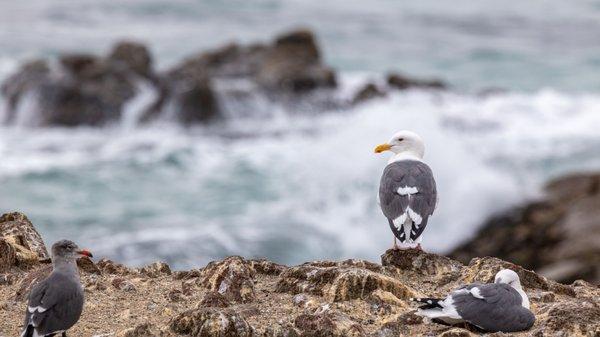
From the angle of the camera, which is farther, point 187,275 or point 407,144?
point 407,144

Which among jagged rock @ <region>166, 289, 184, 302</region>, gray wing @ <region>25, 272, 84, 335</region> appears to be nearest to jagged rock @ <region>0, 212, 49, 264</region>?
jagged rock @ <region>166, 289, 184, 302</region>

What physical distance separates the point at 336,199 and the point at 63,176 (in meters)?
6.27

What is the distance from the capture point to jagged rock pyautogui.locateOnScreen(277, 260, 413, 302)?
7.02 metres

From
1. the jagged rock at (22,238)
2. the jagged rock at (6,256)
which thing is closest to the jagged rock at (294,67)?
the jagged rock at (22,238)

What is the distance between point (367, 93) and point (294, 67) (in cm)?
224

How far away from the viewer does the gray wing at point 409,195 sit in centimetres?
782

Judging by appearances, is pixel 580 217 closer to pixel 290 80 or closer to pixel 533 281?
pixel 533 281

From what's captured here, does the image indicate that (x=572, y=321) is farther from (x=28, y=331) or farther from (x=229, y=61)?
(x=229, y=61)

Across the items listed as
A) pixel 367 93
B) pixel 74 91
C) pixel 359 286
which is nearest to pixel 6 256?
pixel 359 286

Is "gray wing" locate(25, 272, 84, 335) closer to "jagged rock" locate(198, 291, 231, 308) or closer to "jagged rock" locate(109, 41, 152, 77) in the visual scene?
"jagged rock" locate(198, 291, 231, 308)

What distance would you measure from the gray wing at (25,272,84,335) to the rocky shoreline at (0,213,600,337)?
1.05 ft

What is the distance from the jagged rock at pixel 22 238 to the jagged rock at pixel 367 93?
73.8ft

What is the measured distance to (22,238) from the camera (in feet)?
26.6

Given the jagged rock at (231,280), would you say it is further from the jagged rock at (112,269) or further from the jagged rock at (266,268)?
the jagged rock at (112,269)
